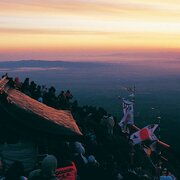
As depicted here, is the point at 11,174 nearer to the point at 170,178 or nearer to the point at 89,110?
the point at 170,178

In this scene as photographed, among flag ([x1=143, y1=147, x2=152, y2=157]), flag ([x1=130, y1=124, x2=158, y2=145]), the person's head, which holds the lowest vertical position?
flag ([x1=143, y1=147, x2=152, y2=157])

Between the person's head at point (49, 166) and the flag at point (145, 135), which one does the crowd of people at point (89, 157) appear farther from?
the flag at point (145, 135)

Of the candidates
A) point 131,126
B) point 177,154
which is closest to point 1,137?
point 177,154

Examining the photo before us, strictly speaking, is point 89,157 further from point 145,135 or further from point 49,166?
point 145,135

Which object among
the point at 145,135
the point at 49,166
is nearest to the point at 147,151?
the point at 145,135

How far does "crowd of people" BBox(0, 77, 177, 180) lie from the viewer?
35.2ft

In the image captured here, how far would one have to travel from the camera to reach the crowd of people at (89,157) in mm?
10727

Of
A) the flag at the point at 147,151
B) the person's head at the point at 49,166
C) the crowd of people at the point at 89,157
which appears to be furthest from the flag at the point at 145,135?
the person's head at the point at 49,166

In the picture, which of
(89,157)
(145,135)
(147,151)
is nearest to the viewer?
(89,157)

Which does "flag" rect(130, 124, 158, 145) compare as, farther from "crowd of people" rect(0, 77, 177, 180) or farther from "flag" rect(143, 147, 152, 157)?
"flag" rect(143, 147, 152, 157)

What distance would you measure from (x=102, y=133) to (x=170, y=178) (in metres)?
5.22

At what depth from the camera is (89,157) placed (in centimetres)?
1427

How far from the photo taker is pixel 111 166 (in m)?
15.0

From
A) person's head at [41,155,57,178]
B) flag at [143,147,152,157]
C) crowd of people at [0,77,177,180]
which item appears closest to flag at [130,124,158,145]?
crowd of people at [0,77,177,180]
